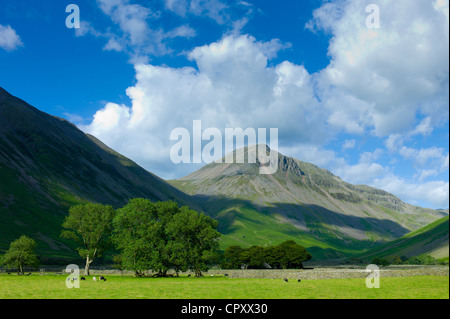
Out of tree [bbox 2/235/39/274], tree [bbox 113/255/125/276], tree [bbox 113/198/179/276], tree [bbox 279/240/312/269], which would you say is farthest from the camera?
tree [bbox 279/240/312/269]

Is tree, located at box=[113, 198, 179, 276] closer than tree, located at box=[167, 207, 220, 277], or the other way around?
tree, located at box=[113, 198, 179, 276]

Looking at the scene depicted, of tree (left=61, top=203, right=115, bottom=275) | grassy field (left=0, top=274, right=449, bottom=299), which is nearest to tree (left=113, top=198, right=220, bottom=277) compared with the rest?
tree (left=61, top=203, right=115, bottom=275)

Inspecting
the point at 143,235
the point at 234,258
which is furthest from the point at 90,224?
the point at 234,258

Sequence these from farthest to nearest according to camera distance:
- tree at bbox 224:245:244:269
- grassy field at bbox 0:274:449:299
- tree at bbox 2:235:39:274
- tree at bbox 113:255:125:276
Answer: tree at bbox 224:245:244:269, tree at bbox 2:235:39:274, tree at bbox 113:255:125:276, grassy field at bbox 0:274:449:299

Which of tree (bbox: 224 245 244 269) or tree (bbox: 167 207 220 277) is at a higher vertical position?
tree (bbox: 167 207 220 277)

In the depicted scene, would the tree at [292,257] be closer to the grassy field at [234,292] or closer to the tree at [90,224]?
the tree at [90,224]

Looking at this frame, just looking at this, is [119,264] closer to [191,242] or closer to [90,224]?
[90,224]

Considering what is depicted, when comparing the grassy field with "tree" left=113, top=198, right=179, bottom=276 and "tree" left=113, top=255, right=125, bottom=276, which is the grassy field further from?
"tree" left=113, top=255, right=125, bottom=276

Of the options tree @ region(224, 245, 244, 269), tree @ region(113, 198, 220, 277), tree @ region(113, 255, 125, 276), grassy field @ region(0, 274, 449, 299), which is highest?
tree @ region(113, 198, 220, 277)

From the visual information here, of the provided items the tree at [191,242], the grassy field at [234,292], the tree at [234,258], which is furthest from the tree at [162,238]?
the tree at [234,258]

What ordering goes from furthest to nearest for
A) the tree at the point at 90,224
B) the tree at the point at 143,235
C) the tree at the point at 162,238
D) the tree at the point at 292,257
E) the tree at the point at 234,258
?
the tree at the point at 234,258 → the tree at the point at 292,257 → the tree at the point at 90,224 → the tree at the point at 162,238 → the tree at the point at 143,235
